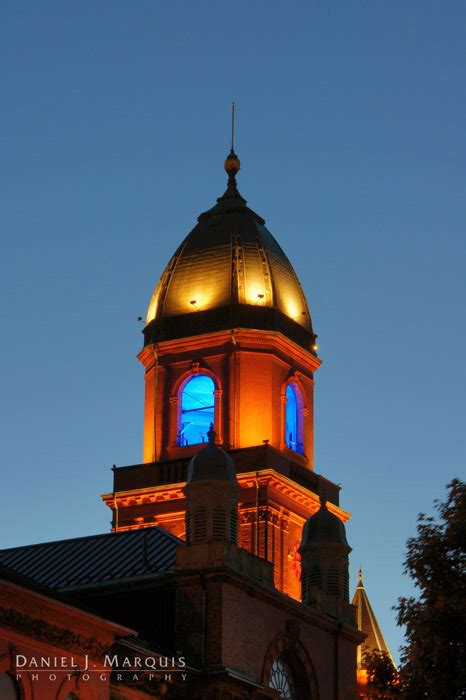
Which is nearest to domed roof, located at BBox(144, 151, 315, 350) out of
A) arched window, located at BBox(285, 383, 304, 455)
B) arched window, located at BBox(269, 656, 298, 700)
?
arched window, located at BBox(285, 383, 304, 455)

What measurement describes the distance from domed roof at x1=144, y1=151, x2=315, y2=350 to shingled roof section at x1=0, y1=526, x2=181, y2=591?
53.4 feet

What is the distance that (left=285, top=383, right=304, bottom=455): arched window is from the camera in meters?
72.6

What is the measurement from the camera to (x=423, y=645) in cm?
4703

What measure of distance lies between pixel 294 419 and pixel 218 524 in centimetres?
2065

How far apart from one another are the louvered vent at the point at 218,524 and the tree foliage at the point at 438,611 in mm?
5954

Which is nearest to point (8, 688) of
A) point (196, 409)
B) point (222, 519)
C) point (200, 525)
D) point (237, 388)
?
point (200, 525)

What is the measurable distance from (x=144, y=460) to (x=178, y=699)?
23.2 meters

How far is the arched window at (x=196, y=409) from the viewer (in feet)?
236

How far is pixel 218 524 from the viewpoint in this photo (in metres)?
52.8

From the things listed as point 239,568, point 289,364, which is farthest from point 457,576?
point 289,364

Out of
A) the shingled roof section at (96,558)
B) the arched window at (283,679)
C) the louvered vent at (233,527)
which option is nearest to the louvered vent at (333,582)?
the arched window at (283,679)

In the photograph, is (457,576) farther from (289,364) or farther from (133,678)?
(289,364)

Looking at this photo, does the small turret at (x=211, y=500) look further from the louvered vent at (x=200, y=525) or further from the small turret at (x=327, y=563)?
the small turret at (x=327, y=563)

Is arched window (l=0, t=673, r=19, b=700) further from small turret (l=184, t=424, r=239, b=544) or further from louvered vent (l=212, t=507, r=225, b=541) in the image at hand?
louvered vent (l=212, t=507, r=225, b=541)
